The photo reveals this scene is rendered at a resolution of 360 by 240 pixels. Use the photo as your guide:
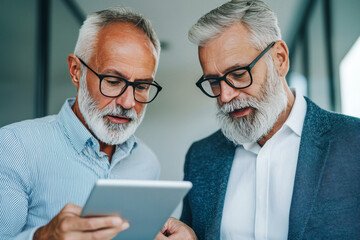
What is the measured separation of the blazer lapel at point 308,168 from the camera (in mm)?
1194

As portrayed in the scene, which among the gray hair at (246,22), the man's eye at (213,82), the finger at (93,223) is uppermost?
the gray hair at (246,22)

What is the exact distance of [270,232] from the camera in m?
1.32

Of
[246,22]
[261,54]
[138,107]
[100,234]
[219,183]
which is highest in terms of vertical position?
[246,22]

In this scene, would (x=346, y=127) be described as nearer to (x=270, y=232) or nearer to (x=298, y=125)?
(x=298, y=125)

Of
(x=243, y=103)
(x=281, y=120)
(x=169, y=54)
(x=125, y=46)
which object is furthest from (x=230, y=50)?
(x=169, y=54)

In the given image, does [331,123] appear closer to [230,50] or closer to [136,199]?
[230,50]

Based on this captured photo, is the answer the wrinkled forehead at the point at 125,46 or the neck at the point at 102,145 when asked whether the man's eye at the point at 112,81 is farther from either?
the neck at the point at 102,145

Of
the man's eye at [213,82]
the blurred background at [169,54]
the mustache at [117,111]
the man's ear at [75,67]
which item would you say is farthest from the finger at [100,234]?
the blurred background at [169,54]

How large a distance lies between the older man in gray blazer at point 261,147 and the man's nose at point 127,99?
35cm

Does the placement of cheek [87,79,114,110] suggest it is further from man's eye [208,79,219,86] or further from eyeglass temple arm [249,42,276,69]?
eyeglass temple arm [249,42,276,69]

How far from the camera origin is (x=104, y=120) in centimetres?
153

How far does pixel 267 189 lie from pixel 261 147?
9.1 inches

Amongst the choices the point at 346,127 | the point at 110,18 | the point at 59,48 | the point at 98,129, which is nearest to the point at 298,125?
the point at 346,127

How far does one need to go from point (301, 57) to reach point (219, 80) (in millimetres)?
3197
